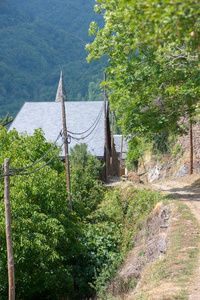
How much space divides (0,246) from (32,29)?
673 ft

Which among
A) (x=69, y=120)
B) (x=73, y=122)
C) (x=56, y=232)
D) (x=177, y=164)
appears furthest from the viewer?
(x=69, y=120)

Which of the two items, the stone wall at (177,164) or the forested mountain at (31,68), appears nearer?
the stone wall at (177,164)

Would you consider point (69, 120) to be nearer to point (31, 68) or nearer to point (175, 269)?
point (175, 269)

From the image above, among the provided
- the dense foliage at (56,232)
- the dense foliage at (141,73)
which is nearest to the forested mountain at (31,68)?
the dense foliage at (56,232)

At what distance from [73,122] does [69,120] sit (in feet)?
1.96

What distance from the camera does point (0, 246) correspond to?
36.9 ft

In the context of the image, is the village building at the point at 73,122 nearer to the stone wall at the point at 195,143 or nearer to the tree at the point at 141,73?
the stone wall at the point at 195,143

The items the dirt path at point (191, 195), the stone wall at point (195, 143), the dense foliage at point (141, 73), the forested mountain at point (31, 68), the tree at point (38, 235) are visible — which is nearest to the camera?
the dirt path at point (191, 195)

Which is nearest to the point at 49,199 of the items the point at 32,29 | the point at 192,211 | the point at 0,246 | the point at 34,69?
the point at 0,246

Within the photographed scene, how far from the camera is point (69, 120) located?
116 feet

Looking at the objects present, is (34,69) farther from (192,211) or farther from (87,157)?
(192,211)

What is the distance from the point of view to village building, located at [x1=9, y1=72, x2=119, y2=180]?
108 feet

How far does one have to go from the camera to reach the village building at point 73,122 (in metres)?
33.0

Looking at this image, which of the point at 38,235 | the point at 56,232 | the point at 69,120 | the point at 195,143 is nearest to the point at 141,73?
the point at 56,232
